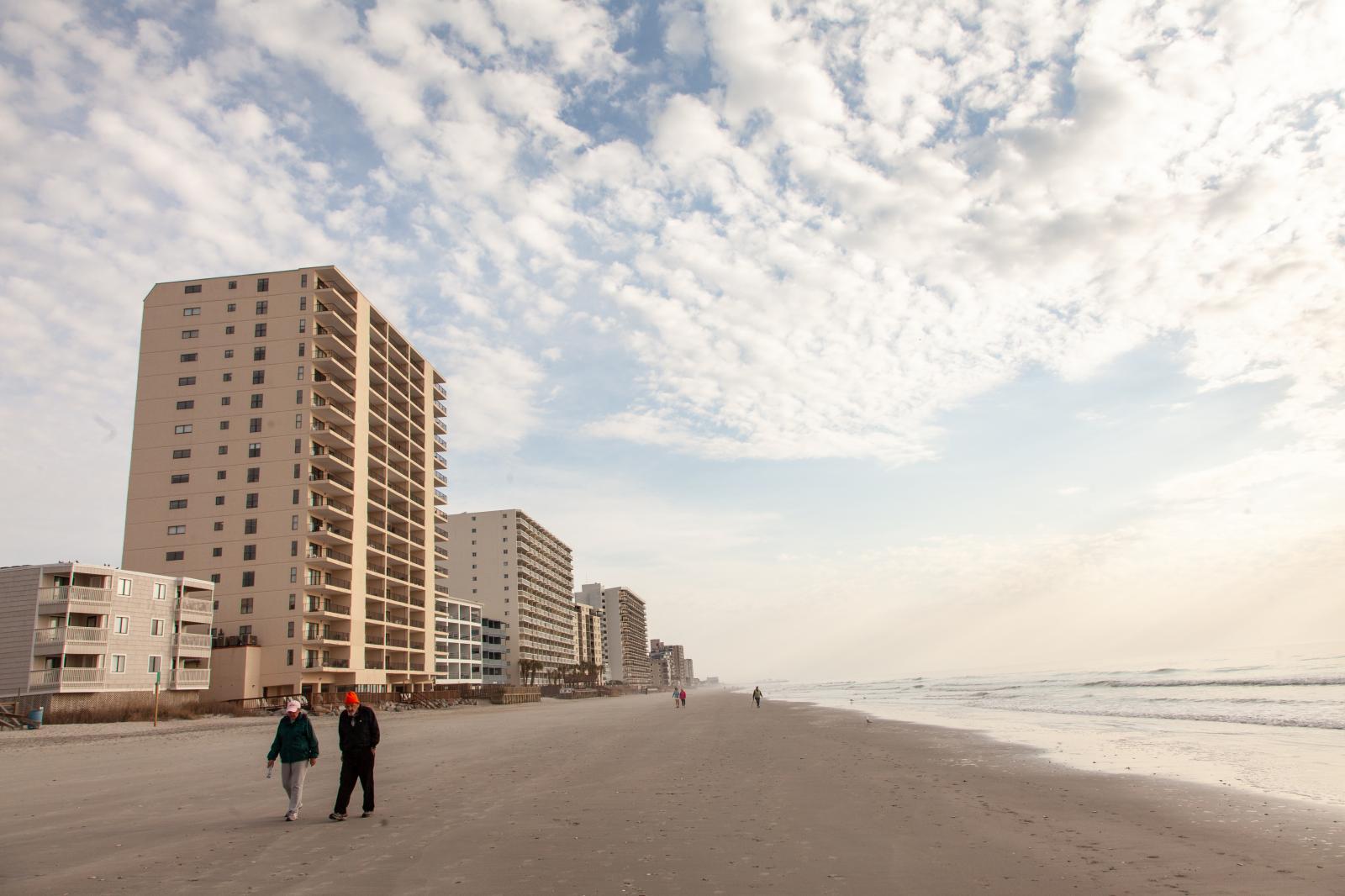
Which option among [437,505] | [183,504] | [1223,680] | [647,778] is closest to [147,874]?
[647,778]

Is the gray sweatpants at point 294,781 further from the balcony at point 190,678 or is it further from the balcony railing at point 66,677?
the balcony at point 190,678

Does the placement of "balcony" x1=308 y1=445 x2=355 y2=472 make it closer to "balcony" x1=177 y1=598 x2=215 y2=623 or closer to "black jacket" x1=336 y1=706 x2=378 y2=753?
"balcony" x1=177 y1=598 x2=215 y2=623

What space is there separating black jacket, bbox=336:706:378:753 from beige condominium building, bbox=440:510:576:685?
131 meters

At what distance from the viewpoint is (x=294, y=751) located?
1127 centimetres

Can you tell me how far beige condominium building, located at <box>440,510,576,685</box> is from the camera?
143000mm

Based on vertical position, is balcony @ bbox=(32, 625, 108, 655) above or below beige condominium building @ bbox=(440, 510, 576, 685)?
below

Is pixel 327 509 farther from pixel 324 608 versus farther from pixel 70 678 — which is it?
pixel 70 678

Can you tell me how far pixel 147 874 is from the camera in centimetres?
821

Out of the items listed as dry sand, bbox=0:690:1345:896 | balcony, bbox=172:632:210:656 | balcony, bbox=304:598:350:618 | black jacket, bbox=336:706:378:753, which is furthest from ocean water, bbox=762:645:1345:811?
balcony, bbox=172:632:210:656

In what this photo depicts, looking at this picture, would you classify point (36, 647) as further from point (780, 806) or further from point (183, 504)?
point (780, 806)

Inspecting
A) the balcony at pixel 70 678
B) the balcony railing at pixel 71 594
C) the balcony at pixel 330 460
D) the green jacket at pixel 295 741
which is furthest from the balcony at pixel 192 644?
the green jacket at pixel 295 741

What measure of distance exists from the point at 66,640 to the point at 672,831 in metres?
48.9

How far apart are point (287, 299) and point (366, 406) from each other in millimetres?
11390

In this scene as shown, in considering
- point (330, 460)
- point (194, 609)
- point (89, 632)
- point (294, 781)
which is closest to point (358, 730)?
point (294, 781)
